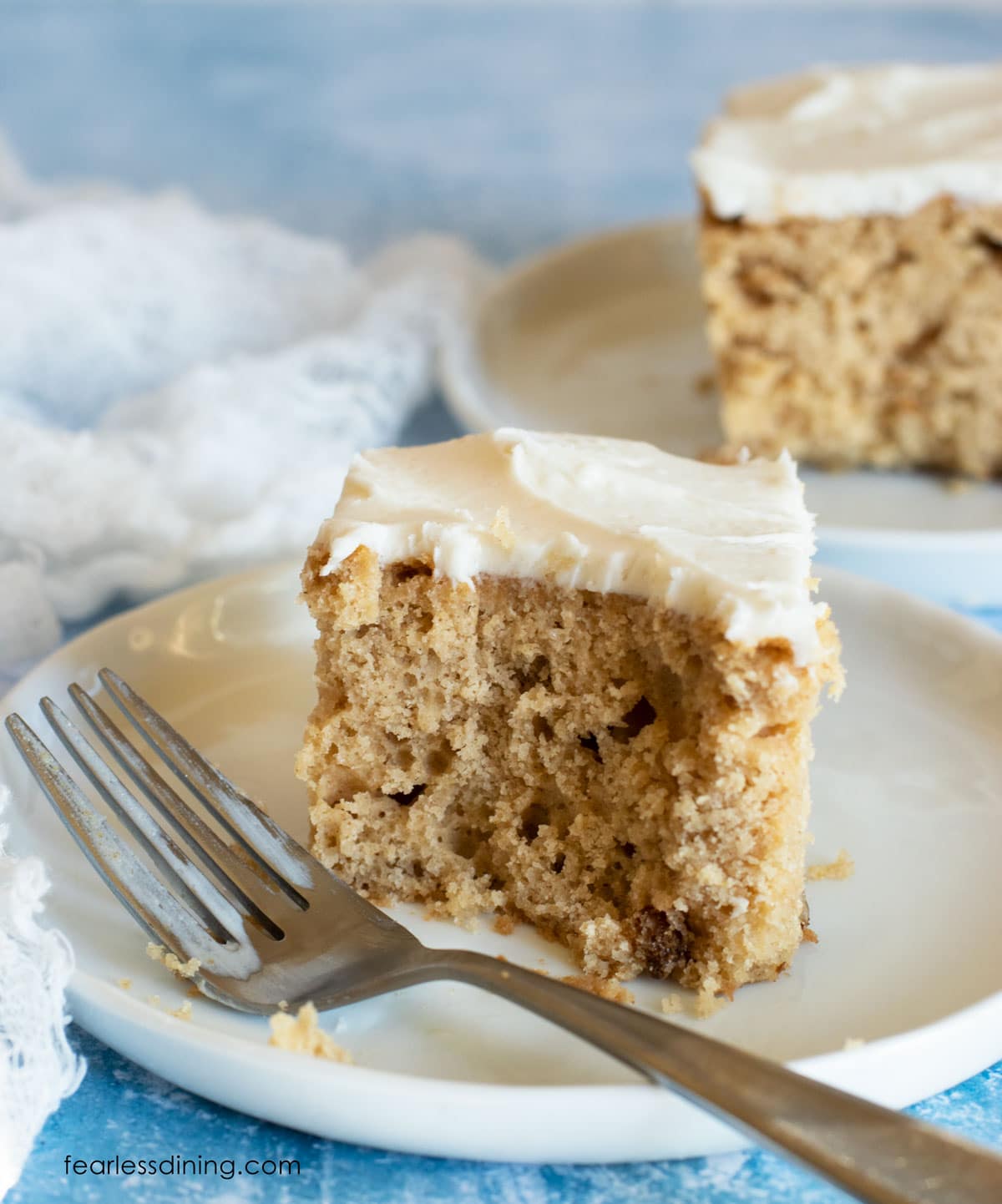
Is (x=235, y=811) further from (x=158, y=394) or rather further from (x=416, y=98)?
(x=416, y=98)

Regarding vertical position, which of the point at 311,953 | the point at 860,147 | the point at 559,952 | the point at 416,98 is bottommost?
the point at 559,952

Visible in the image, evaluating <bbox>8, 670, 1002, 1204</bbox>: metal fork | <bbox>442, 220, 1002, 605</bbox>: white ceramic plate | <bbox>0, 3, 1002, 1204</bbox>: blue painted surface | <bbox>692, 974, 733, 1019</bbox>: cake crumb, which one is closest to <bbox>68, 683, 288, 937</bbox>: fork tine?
<bbox>8, 670, 1002, 1204</bbox>: metal fork

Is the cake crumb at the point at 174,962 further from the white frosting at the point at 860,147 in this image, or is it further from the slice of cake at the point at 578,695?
the white frosting at the point at 860,147

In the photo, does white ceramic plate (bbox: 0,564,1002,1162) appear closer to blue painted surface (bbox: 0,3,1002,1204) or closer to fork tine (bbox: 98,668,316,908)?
fork tine (bbox: 98,668,316,908)

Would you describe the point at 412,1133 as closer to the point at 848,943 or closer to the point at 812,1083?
the point at 812,1083

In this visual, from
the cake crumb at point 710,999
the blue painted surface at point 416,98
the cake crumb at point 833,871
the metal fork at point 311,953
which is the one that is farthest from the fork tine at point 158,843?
the blue painted surface at point 416,98

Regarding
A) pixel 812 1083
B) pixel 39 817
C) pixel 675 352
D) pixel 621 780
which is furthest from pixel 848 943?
pixel 675 352

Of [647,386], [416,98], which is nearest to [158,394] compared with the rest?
[647,386]
